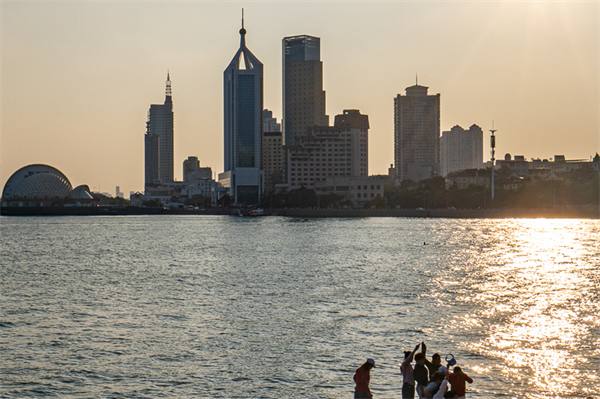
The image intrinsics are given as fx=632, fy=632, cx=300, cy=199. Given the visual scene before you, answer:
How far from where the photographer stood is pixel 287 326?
1489 inches

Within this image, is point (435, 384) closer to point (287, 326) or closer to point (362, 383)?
point (362, 383)

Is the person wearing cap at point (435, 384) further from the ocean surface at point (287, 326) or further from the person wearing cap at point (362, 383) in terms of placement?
the ocean surface at point (287, 326)

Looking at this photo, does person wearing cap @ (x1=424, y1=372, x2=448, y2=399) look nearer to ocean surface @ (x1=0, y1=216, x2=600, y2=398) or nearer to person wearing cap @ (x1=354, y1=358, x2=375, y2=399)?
person wearing cap @ (x1=354, y1=358, x2=375, y2=399)

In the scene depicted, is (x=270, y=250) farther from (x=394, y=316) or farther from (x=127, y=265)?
(x=394, y=316)

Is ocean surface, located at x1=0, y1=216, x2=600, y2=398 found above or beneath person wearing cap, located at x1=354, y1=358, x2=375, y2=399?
beneath

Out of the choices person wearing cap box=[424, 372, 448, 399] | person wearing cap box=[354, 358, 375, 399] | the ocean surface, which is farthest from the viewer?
the ocean surface

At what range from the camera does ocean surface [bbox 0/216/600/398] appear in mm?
27188

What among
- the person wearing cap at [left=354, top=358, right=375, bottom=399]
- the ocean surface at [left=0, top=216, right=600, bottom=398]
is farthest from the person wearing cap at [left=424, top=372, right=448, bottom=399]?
the ocean surface at [left=0, top=216, right=600, bottom=398]

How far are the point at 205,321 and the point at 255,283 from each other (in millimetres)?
18375

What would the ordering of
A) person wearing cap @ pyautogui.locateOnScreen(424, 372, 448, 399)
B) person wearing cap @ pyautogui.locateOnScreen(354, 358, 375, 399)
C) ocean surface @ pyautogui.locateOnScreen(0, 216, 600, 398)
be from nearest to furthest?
person wearing cap @ pyautogui.locateOnScreen(424, 372, 448, 399), person wearing cap @ pyautogui.locateOnScreen(354, 358, 375, 399), ocean surface @ pyautogui.locateOnScreen(0, 216, 600, 398)

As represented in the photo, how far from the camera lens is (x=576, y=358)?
30.3 metres

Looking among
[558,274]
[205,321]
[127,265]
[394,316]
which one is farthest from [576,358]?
[127,265]

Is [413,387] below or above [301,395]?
above

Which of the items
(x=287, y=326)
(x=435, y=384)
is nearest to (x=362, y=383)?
(x=435, y=384)
